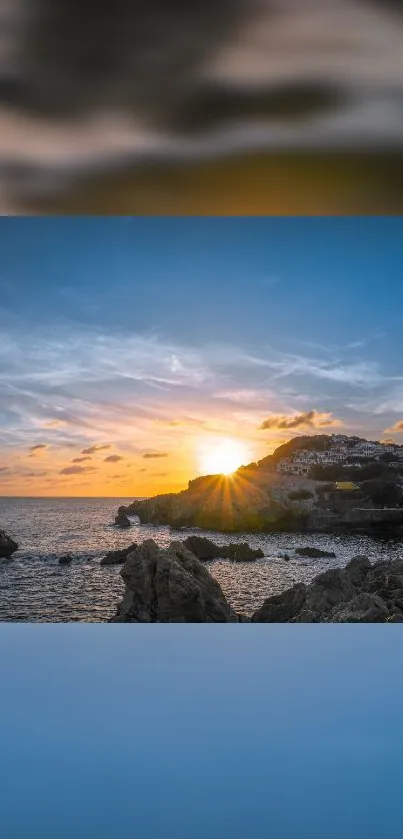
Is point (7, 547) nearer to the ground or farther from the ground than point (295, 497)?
nearer to the ground

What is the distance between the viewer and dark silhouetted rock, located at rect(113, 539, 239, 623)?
840 centimetres

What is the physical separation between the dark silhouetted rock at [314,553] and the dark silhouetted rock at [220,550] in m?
0.51

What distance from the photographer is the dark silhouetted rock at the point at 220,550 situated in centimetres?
846

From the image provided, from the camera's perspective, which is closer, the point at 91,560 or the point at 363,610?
the point at 363,610

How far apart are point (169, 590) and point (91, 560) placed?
0.99 m

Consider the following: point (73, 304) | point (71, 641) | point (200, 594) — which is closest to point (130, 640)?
point (71, 641)

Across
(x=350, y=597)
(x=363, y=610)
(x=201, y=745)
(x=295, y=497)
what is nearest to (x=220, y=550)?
(x=295, y=497)

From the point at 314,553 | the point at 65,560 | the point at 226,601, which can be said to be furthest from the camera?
the point at 65,560

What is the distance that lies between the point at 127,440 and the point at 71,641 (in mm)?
2636

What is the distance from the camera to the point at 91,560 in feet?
28.7

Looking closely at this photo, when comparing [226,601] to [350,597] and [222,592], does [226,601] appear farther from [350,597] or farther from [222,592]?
[350,597]

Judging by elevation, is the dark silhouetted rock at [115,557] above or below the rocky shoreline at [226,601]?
above

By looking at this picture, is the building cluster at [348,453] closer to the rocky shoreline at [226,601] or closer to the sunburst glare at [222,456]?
the sunburst glare at [222,456]

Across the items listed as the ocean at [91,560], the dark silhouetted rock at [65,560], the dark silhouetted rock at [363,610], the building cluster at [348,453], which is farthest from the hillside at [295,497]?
the dark silhouetted rock at [65,560]
